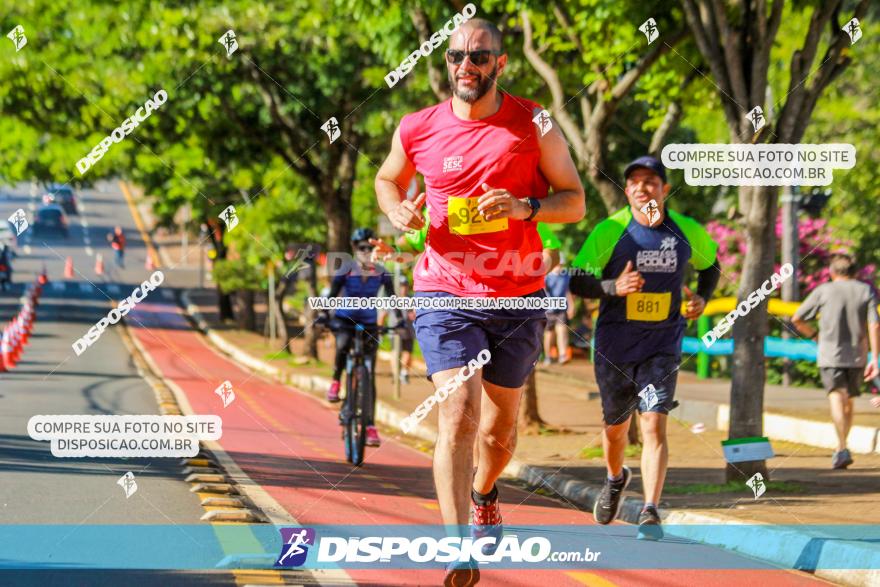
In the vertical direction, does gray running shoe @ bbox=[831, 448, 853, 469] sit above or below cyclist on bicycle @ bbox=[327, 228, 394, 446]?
below

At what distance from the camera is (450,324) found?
6.01 m

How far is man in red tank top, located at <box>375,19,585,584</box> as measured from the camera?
5.88 metres

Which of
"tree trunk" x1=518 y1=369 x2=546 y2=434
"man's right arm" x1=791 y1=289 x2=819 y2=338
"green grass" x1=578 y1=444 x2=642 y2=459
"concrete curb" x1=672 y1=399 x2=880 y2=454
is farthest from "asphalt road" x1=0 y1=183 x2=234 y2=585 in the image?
"concrete curb" x1=672 y1=399 x2=880 y2=454

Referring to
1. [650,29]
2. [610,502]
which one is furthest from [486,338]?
[650,29]

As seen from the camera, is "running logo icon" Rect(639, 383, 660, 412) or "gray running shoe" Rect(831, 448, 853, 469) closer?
"running logo icon" Rect(639, 383, 660, 412)

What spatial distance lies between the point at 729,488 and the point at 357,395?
3.52 meters

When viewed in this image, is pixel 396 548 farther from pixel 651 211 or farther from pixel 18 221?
pixel 18 221

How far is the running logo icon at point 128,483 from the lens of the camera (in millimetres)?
8640

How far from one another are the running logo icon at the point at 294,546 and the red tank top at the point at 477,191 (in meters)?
1.41

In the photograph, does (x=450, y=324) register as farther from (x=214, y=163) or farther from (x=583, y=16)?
(x=214, y=163)

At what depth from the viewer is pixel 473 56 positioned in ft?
19.5

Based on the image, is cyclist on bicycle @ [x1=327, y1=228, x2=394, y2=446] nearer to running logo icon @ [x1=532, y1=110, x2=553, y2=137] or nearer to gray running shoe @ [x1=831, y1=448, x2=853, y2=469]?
gray running shoe @ [x1=831, y1=448, x2=853, y2=469]

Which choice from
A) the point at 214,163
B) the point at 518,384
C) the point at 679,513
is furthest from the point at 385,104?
the point at 518,384

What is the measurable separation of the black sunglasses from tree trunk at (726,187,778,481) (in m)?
4.49
